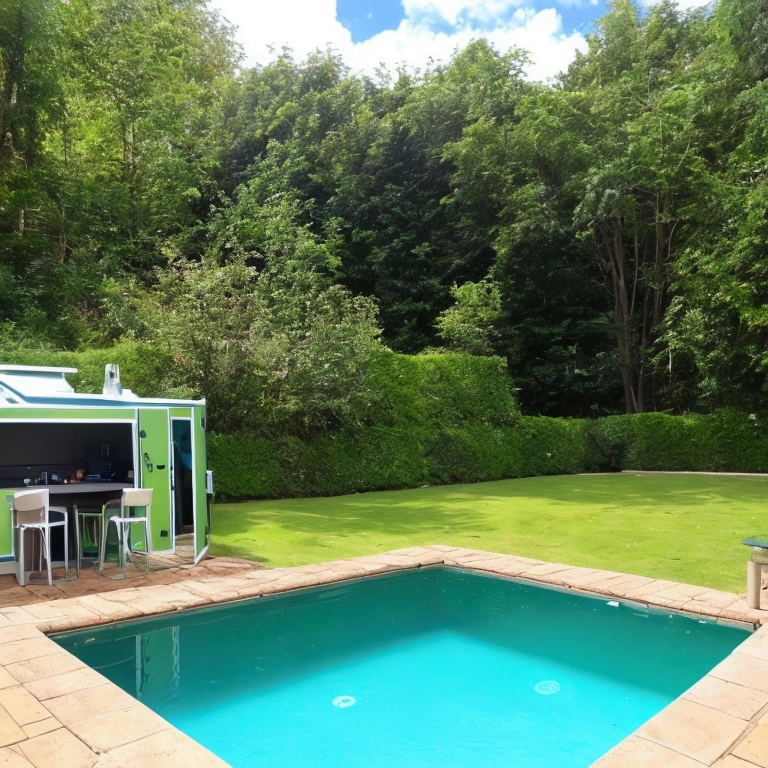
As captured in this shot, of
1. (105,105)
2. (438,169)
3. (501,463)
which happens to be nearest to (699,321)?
(501,463)

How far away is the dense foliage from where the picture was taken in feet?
57.3

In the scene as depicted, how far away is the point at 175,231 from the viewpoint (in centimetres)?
2622

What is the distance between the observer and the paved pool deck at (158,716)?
3.46m

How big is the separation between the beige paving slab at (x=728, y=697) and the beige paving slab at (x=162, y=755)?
291cm

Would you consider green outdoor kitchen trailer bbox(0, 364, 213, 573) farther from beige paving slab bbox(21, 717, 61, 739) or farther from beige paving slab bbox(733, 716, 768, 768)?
beige paving slab bbox(733, 716, 768, 768)

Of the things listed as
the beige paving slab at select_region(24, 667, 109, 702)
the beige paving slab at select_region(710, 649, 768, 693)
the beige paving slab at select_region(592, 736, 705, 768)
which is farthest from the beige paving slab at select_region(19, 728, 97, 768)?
the beige paving slab at select_region(710, 649, 768, 693)

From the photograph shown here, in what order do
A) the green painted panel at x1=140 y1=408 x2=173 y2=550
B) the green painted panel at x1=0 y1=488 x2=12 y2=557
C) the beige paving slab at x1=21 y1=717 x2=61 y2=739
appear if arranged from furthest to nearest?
1. the green painted panel at x1=140 y1=408 x2=173 y2=550
2. the green painted panel at x1=0 y1=488 x2=12 y2=557
3. the beige paving slab at x1=21 y1=717 x2=61 y2=739

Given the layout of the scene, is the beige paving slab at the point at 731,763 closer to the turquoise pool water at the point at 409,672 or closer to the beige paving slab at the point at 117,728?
the turquoise pool water at the point at 409,672

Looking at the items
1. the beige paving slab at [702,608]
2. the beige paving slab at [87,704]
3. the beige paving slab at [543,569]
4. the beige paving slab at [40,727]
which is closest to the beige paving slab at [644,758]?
the beige paving slab at [87,704]

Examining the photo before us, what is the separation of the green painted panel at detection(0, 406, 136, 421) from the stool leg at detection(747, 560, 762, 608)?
7099 mm

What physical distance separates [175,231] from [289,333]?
12.7m

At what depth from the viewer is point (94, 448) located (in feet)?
34.8

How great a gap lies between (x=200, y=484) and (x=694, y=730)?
661cm

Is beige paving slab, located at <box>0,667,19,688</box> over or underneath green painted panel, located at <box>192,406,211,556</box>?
underneath
